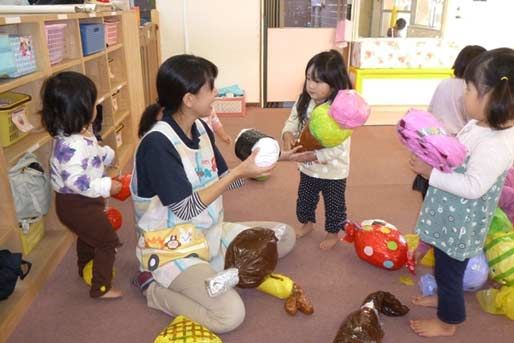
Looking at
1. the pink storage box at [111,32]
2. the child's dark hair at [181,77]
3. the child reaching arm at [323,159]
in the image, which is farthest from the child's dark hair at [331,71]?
the pink storage box at [111,32]

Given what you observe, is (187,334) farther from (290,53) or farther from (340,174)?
(290,53)

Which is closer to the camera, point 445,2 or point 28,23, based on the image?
point 28,23

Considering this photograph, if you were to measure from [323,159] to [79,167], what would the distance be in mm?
1045

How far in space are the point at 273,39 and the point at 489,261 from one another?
3.96m

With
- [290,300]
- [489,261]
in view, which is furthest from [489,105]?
[290,300]

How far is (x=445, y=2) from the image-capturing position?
4.42 m

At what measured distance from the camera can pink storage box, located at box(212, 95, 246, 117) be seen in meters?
4.95

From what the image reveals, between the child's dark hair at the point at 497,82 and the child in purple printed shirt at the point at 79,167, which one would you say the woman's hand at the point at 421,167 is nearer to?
the child's dark hair at the point at 497,82

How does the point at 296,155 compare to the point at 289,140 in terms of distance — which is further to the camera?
the point at 289,140

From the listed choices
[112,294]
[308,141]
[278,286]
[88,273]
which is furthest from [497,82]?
[88,273]

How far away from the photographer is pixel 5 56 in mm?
1811

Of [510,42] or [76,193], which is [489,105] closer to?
[76,193]

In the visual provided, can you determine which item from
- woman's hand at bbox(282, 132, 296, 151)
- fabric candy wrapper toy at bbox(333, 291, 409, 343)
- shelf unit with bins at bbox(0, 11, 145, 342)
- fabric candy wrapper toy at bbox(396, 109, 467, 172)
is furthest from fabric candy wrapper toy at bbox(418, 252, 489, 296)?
shelf unit with bins at bbox(0, 11, 145, 342)

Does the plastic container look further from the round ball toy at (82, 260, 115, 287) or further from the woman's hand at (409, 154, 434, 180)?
the woman's hand at (409, 154, 434, 180)
